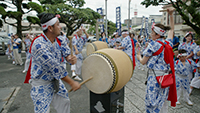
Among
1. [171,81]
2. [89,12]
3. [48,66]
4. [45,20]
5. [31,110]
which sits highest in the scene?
[89,12]

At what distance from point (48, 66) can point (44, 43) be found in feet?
0.90

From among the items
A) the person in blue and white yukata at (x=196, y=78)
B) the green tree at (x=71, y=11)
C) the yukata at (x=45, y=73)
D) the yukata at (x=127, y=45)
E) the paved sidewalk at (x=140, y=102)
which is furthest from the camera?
the green tree at (x=71, y=11)

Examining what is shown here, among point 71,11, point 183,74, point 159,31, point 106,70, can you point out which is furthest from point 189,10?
point 71,11

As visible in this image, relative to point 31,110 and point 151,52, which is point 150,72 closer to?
point 151,52

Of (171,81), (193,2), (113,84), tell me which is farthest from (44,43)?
(193,2)

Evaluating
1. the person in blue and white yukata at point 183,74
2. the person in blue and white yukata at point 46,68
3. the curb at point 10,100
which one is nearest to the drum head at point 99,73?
the person in blue and white yukata at point 46,68

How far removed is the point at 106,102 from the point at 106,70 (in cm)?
57

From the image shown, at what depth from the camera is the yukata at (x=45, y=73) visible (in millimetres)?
1576

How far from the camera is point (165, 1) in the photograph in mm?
4207

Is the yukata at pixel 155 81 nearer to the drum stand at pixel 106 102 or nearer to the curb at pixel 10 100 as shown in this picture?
the drum stand at pixel 106 102

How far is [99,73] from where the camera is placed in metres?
1.96

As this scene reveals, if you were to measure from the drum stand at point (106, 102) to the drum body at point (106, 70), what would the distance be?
218 mm


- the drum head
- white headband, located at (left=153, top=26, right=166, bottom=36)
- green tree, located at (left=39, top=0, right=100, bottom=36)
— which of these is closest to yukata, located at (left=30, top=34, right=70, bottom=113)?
the drum head

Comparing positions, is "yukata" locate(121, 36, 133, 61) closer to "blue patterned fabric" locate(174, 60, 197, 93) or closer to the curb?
"blue patterned fabric" locate(174, 60, 197, 93)
